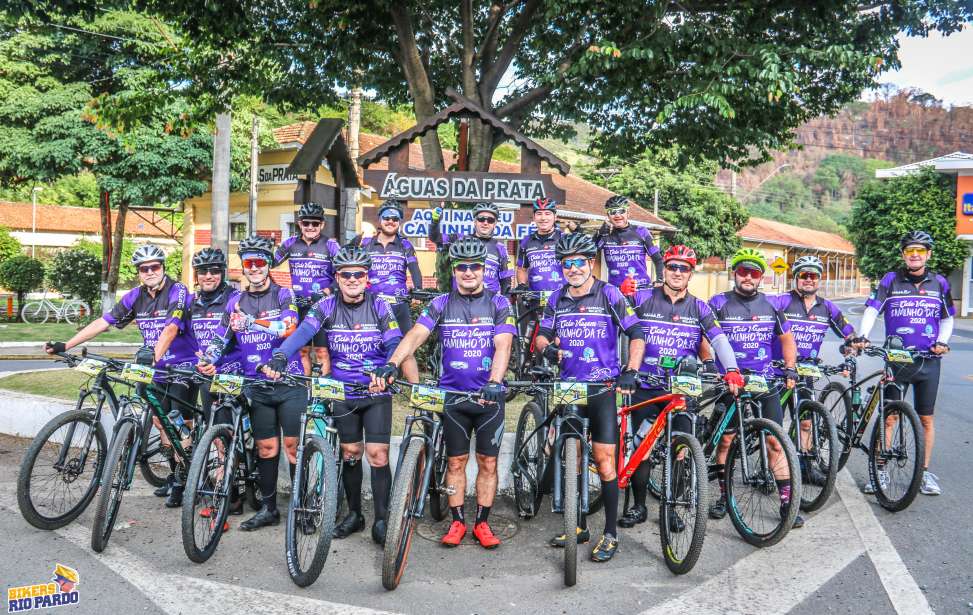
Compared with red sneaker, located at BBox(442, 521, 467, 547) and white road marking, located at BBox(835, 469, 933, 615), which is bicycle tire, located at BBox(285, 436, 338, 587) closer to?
red sneaker, located at BBox(442, 521, 467, 547)

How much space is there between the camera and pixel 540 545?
5621 millimetres

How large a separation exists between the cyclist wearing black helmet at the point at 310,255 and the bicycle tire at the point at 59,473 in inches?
98.5

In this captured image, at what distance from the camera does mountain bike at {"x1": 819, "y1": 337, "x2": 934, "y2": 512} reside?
6.08 m

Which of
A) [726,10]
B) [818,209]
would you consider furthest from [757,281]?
[818,209]

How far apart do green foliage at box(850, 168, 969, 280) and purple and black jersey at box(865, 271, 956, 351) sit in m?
27.6

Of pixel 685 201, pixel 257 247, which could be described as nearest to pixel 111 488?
pixel 257 247

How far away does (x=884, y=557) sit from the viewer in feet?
17.0

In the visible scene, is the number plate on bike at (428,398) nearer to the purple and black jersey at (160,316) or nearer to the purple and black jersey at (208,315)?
the purple and black jersey at (208,315)

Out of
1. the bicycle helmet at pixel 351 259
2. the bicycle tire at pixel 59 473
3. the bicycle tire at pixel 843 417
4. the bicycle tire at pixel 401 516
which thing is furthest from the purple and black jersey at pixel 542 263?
the bicycle tire at pixel 59 473

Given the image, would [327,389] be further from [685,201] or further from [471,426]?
[685,201]

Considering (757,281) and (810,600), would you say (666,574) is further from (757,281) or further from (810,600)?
(757,281)

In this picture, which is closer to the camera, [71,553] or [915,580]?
[915,580]

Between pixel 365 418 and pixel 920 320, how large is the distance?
501 centimetres

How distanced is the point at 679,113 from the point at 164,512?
343 inches
